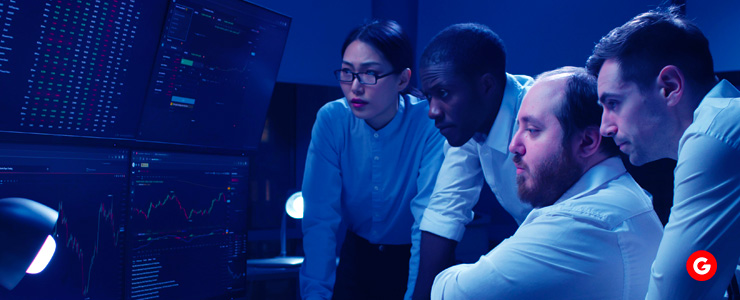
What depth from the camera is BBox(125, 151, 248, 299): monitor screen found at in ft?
4.89

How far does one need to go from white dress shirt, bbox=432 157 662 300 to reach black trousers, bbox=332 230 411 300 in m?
0.94

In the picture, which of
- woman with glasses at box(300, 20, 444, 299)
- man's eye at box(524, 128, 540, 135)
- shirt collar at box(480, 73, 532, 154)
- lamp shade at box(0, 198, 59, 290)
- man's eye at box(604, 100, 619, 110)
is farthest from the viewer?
woman with glasses at box(300, 20, 444, 299)

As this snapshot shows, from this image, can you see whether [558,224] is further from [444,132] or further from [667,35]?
→ [444,132]

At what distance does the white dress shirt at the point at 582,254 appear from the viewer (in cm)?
99

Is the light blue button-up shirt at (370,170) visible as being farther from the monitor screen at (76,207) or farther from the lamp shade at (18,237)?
the lamp shade at (18,237)

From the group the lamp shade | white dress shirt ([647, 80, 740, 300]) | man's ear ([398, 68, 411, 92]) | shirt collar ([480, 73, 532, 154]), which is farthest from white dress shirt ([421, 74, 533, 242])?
the lamp shade

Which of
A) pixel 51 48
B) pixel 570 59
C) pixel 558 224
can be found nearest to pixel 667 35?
pixel 558 224

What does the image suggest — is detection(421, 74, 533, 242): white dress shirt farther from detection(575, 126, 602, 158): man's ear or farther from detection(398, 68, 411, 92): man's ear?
A: detection(575, 126, 602, 158): man's ear

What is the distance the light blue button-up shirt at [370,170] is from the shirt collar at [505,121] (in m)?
0.31

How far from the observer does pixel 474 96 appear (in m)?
1.65

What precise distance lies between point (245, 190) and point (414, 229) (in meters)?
0.55

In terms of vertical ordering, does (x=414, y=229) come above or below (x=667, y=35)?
below

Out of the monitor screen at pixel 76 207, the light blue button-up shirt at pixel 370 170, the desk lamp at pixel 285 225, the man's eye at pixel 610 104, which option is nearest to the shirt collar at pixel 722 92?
the man's eye at pixel 610 104

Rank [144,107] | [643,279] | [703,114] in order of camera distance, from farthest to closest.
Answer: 1. [144,107]
2. [643,279]
3. [703,114]
